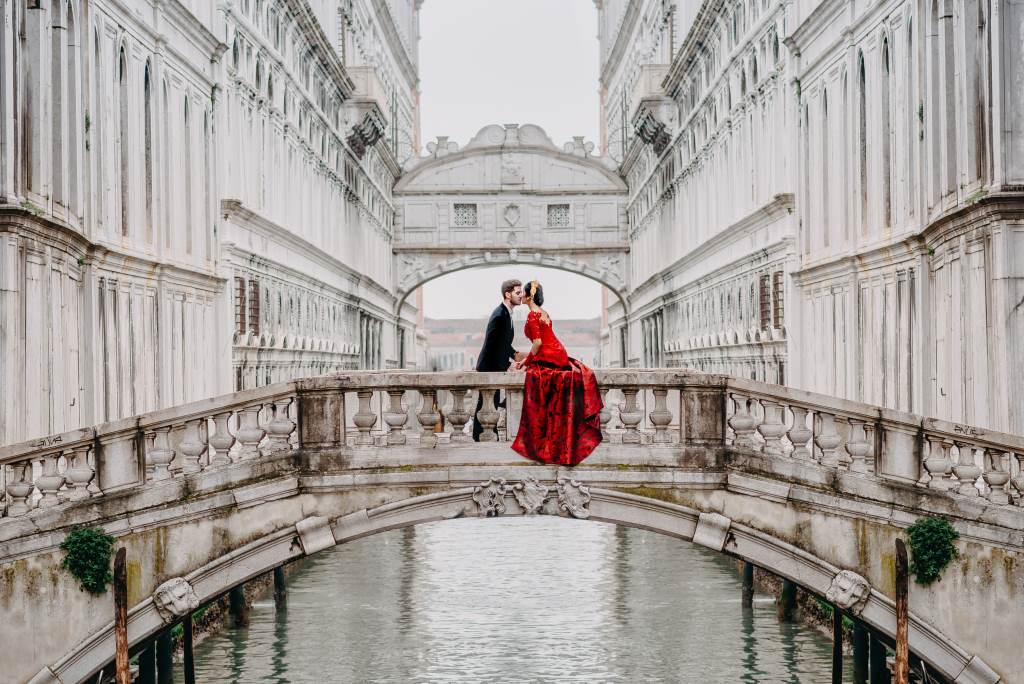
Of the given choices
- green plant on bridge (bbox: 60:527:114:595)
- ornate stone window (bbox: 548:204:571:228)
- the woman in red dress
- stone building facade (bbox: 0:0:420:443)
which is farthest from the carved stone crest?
green plant on bridge (bbox: 60:527:114:595)

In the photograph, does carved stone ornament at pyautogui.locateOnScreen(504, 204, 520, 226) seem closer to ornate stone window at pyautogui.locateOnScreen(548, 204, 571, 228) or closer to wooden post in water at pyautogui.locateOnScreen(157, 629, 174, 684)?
ornate stone window at pyautogui.locateOnScreen(548, 204, 571, 228)

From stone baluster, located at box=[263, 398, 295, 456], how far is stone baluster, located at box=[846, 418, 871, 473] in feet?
16.2

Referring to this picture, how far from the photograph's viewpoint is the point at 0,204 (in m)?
17.2

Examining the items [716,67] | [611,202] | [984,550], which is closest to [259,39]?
[716,67]

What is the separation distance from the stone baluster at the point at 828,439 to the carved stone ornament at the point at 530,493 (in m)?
2.45

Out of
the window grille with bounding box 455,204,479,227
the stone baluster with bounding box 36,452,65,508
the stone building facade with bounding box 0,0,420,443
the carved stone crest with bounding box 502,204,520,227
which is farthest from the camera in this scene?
the window grille with bounding box 455,204,479,227

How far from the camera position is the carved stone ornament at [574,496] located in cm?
1506

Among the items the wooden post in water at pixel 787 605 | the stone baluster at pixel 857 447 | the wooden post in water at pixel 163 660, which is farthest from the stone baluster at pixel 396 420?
the wooden post in water at pixel 787 605

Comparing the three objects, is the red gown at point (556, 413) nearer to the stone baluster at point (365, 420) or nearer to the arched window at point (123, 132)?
the stone baluster at point (365, 420)

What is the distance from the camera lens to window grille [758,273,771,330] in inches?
1280

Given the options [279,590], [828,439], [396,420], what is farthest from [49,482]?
[279,590]

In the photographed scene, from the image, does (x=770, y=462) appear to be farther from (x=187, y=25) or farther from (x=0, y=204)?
(x=187, y=25)

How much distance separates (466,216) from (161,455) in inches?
1903

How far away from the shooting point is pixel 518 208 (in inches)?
2443
